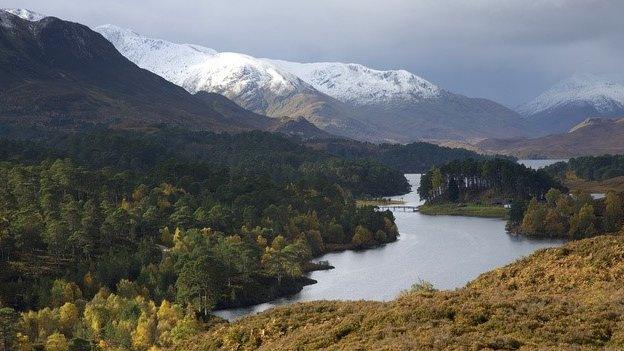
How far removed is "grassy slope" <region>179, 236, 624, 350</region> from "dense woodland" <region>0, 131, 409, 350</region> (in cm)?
2511

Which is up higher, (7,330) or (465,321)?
(465,321)

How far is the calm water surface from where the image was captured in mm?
111500

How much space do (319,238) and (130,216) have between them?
41.2m

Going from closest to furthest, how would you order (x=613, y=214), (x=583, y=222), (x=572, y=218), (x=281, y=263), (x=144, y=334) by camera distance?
1. (x=144, y=334)
2. (x=281, y=263)
3. (x=613, y=214)
4. (x=583, y=222)
5. (x=572, y=218)

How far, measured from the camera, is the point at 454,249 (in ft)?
491

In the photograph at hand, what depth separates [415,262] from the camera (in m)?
136

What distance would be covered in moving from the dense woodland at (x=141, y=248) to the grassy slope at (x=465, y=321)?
82.4 ft

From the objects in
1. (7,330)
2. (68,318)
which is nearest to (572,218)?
(68,318)

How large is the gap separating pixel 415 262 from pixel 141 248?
47.9 metres

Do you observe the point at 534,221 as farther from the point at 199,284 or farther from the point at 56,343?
the point at 56,343

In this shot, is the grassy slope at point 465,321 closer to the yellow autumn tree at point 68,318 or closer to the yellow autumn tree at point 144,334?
the yellow autumn tree at point 144,334

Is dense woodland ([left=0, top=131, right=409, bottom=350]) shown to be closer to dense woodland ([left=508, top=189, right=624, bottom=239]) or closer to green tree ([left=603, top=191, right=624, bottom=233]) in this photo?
dense woodland ([left=508, top=189, right=624, bottom=239])

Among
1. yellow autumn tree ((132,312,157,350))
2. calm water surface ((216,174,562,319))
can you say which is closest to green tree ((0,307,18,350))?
yellow autumn tree ((132,312,157,350))

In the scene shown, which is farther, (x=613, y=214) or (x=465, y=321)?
(x=613, y=214)
